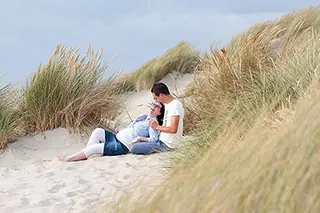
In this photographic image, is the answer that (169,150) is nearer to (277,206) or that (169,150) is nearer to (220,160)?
(220,160)

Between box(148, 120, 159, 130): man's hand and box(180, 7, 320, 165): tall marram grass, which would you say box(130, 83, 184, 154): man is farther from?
box(180, 7, 320, 165): tall marram grass

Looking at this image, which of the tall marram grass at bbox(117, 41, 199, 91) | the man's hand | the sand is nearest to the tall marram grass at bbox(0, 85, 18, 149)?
the sand

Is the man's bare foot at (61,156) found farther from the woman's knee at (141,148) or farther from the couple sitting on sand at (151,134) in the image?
the woman's knee at (141,148)

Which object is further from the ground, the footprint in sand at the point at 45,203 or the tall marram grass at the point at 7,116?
the tall marram grass at the point at 7,116

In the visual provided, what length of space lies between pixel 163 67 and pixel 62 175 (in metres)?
6.90

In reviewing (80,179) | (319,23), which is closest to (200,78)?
(80,179)

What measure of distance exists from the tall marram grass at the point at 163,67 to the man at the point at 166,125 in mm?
6010

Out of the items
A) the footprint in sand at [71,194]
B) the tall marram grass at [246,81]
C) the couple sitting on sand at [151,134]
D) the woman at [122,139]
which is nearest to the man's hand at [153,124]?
the couple sitting on sand at [151,134]

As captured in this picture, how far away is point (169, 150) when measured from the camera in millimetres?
6066

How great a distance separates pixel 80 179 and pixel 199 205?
127 inches

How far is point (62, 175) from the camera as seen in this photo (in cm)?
587

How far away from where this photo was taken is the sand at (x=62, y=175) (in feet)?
15.7

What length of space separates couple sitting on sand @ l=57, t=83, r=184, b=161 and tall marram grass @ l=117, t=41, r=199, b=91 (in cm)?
569

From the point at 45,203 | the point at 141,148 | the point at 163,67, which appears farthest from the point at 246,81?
the point at 163,67
